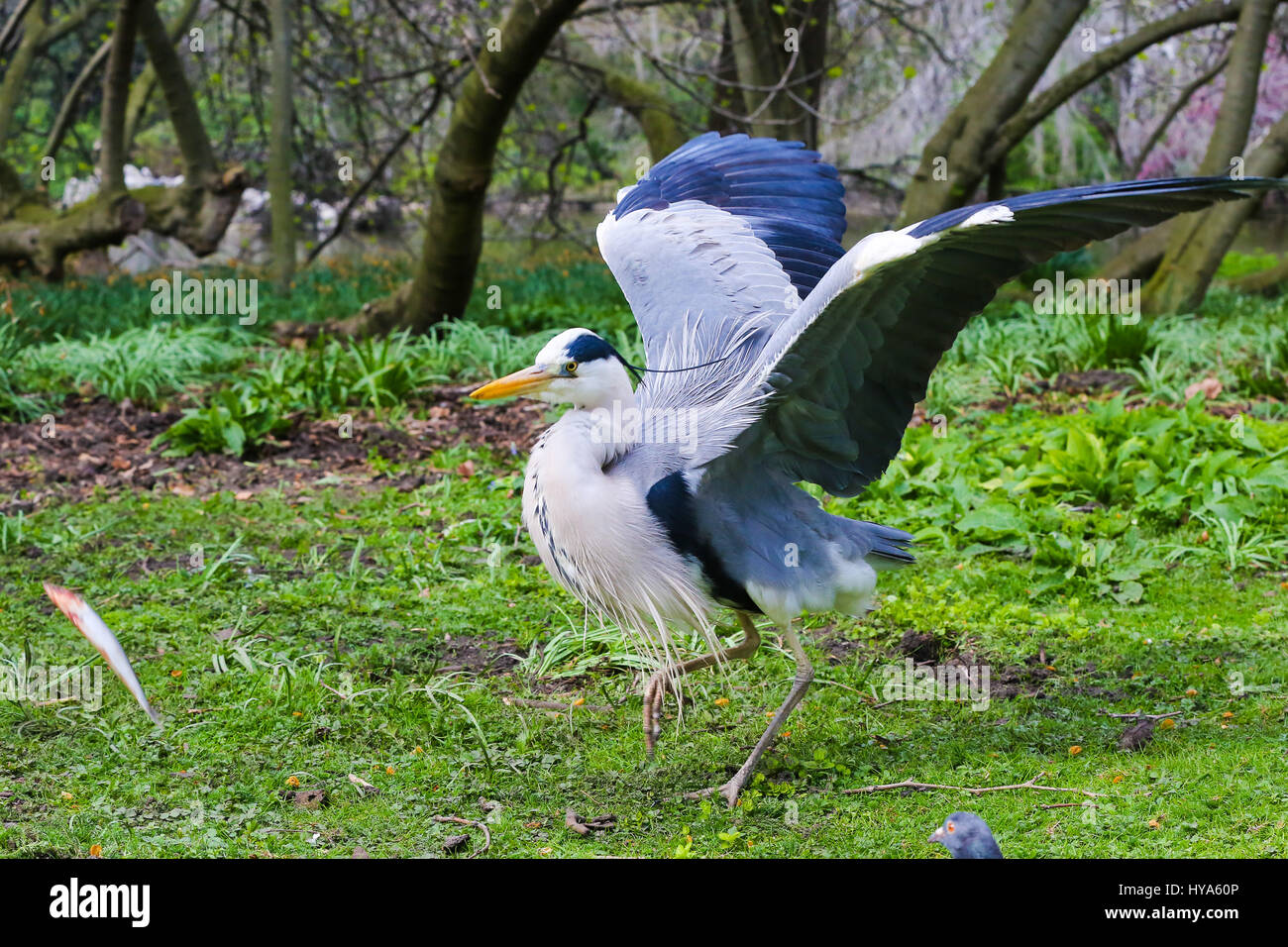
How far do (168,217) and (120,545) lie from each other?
5.13m

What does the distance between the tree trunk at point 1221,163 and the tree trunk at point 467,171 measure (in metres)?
4.80

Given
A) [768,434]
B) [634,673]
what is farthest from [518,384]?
[634,673]

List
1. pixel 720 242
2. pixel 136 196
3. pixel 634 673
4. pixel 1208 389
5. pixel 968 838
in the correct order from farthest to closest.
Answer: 1. pixel 136 196
2. pixel 1208 389
3. pixel 720 242
4. pixel 634 673
5. pixel 968 838

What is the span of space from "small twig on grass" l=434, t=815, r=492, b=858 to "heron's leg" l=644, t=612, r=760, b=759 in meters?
0.58

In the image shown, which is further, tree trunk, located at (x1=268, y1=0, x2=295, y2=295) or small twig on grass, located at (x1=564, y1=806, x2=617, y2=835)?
tree trunk, located at (x1=268, y1=0, x2=295, y2=295)

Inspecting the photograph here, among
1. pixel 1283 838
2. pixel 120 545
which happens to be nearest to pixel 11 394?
pixel 120 545

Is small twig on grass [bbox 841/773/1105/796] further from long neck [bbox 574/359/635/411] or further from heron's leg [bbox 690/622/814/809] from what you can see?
long neck [bbox 574/359/635/411]

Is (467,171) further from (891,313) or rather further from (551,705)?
(891,313)

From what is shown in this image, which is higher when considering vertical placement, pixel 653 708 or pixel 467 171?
pixel 467 171

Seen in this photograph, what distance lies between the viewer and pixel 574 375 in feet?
10.3

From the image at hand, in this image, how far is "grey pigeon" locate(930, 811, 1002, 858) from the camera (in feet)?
8.34

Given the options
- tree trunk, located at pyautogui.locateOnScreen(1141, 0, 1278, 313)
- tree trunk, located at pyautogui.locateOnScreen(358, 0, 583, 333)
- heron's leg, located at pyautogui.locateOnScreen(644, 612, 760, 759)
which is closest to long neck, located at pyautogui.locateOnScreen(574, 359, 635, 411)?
heron's leg, located at pyautogui.locateOnScreen(644, 612, 760, 759)

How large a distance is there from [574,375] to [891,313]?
0.81 meters
